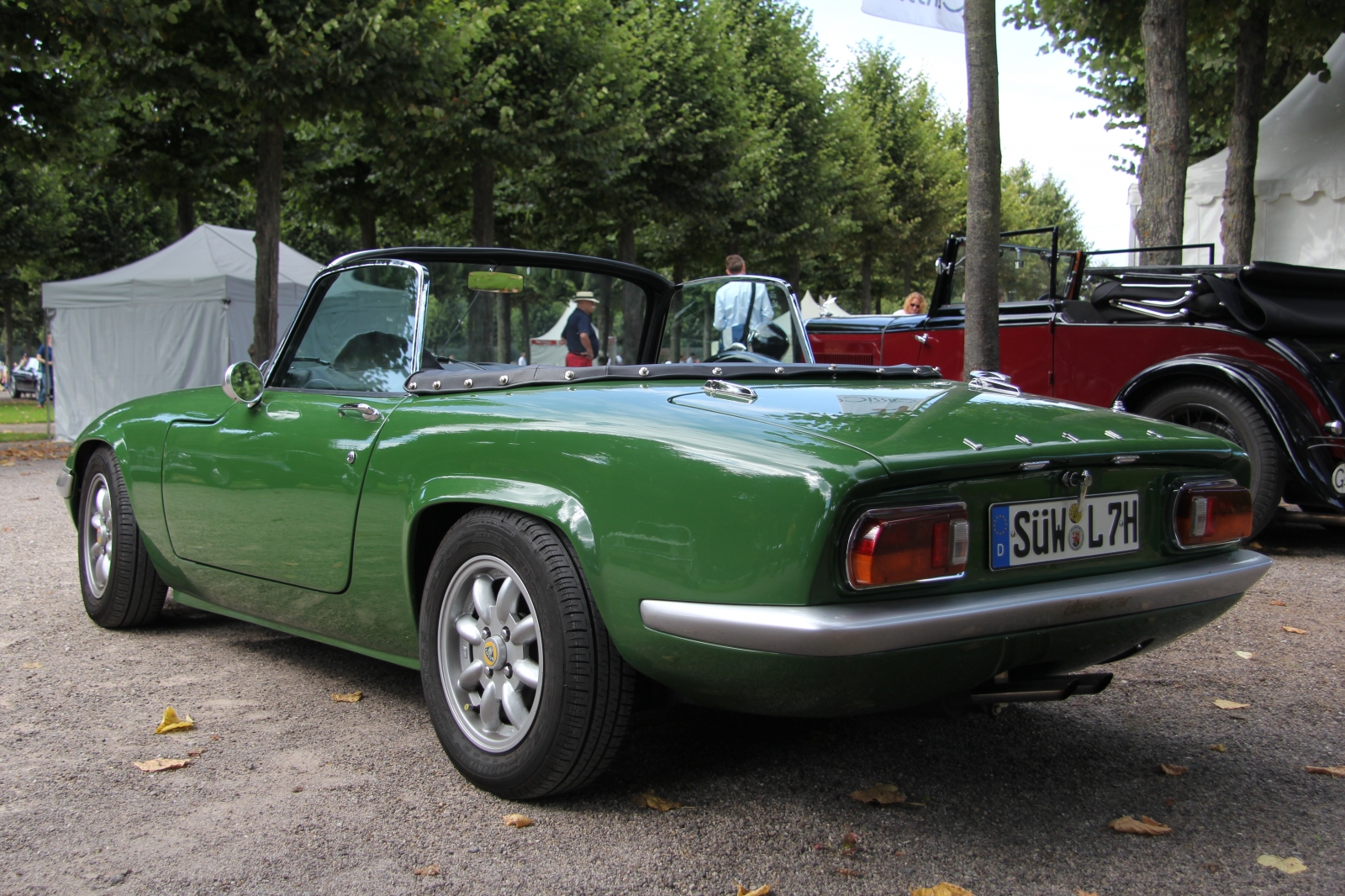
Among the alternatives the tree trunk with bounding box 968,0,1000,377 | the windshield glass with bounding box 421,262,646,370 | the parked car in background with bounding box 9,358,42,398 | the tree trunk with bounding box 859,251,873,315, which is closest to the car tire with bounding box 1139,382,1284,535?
the tree trunk with bounding box 968,0,1000,377

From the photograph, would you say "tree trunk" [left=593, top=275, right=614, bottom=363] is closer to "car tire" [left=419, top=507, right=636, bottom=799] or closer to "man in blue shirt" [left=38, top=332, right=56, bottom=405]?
"car tire" [left=419, top=507, right=636, bottom=799]

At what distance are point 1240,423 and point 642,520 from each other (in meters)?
5.02

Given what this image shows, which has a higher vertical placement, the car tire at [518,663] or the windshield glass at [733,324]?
the windshield glass at [733,324]

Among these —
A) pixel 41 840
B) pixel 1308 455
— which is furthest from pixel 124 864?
pixel 1308 455

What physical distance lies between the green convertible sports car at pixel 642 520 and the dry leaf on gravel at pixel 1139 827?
1.09 feet

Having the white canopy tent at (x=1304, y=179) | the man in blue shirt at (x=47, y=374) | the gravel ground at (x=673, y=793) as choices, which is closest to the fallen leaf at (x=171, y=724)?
the gravel ground at (x=673, y=793)

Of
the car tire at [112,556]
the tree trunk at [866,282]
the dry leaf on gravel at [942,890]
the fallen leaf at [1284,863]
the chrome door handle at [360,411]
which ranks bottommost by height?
the fallen leaf at [1284,863]

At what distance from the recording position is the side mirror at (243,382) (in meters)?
3.57

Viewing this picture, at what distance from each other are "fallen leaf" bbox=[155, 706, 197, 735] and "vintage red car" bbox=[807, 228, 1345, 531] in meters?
4.36

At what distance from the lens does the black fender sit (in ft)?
19.7

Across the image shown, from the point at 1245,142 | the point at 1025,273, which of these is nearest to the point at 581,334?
the point at 1025,273

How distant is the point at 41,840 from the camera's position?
100 inches

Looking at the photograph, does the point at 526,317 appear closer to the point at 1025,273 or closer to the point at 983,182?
the point at 983,182

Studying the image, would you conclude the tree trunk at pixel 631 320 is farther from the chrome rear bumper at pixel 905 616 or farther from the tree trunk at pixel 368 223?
the tree trunk at pixel 368 223
